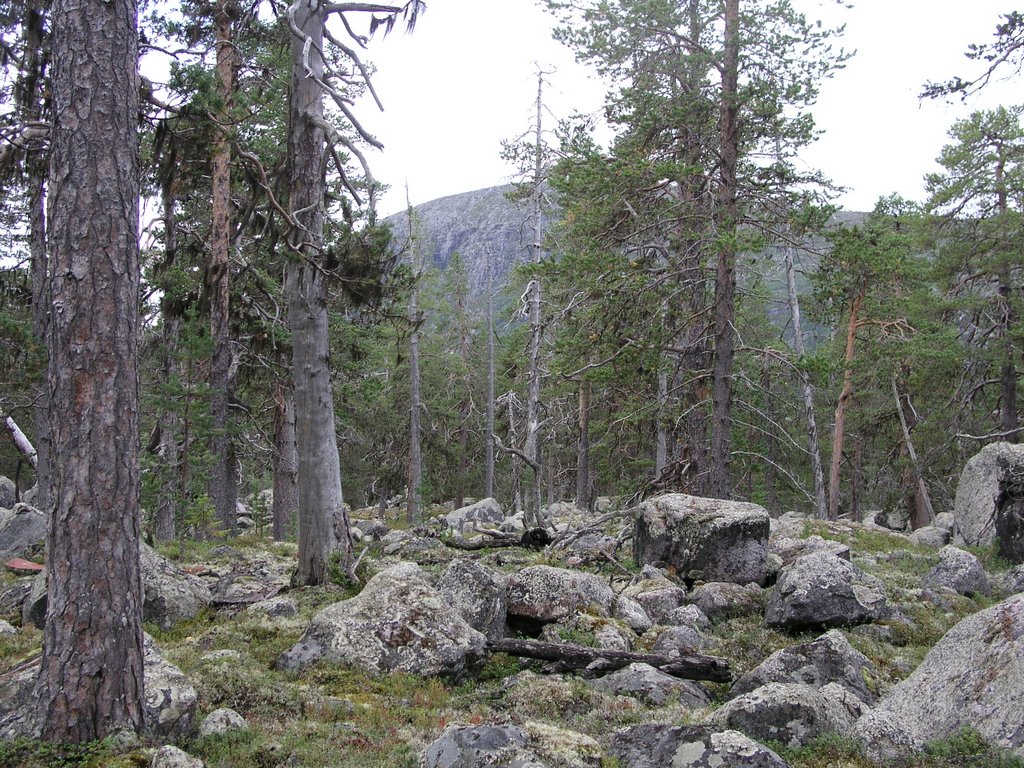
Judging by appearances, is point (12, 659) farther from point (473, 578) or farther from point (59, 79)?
point (59, 79)

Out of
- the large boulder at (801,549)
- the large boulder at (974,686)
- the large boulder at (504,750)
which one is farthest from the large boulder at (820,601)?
the large boulder at (504,750)

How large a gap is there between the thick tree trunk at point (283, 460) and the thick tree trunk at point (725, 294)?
410 inches

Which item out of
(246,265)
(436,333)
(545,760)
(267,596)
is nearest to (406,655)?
(545,760)

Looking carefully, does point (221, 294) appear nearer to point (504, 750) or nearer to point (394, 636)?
point (394, 636)

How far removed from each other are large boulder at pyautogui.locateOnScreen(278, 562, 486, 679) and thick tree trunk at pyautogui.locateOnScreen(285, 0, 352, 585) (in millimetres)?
2648

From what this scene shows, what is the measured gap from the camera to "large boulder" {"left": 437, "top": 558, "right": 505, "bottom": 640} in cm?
834

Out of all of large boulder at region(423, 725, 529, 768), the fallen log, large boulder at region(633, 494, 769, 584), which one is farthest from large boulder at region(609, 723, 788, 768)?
large boulder at region(633, 494, 769, 584)

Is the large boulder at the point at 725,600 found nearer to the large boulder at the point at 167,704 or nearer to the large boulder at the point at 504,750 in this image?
the large boulder at the point at 504,750

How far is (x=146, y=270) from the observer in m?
17.4

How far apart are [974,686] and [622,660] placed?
3260 mm

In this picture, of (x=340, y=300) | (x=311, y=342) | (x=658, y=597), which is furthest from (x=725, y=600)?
(x=340, y=300)

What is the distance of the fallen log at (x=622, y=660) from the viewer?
23.9 feet

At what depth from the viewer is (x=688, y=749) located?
4555mm

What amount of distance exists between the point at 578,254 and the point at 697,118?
3.79 metres
